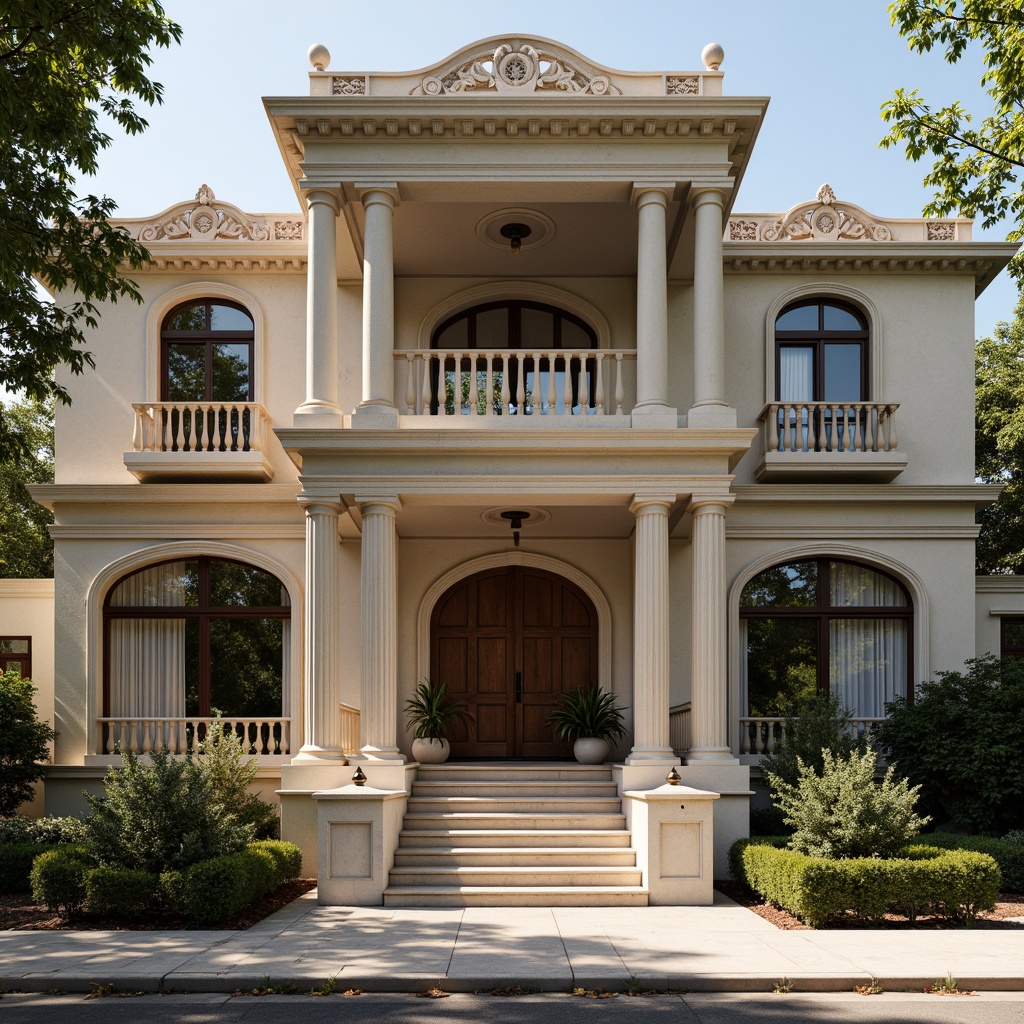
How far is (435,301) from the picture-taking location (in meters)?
17.7

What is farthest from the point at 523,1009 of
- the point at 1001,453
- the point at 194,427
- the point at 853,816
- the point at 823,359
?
the point at 1001,453

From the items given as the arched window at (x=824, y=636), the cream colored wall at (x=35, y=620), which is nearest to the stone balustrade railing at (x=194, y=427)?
the cream colored wall at (x=35, y=620)

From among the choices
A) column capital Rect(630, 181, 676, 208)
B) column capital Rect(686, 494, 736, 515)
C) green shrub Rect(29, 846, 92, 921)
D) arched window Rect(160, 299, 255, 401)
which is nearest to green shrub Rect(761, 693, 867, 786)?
column capital Rect(686, 494, 736, 515)

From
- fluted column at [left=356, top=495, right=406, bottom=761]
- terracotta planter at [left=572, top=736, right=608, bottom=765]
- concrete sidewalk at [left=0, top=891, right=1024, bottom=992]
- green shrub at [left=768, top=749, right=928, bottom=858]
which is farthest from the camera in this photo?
terracotta planter at [left=572, top=736, right=608, bottom=765]

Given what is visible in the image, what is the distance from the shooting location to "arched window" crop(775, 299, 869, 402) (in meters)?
17.9

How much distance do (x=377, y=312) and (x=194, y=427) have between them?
14.3ft

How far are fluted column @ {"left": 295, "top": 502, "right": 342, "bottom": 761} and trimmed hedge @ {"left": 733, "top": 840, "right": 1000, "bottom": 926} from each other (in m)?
6.20

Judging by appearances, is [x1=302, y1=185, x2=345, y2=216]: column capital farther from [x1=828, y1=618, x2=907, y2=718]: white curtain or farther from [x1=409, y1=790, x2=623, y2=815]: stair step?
[x1=828, y1=618, x2=907, y2=718]: white curtain

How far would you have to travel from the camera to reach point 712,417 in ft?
46.0

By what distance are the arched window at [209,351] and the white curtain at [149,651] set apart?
10.2 ft

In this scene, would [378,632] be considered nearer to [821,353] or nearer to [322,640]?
[322,640]

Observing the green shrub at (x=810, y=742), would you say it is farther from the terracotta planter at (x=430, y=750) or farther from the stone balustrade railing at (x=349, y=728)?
the stone balustrade railing at (x=349, y=728)

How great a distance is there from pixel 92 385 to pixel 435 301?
6004 millimetres

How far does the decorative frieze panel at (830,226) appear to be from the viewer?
17688mm
